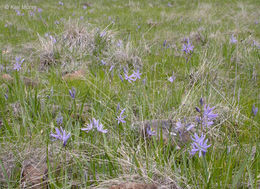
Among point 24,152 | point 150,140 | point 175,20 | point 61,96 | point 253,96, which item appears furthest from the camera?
point 175,20

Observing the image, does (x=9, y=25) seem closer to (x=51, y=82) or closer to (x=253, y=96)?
(x=51, y=82)

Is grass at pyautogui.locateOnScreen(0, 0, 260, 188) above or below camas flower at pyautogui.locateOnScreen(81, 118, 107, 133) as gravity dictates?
below

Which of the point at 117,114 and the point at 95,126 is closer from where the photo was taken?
the point at 95,126

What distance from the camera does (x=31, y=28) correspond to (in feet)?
17.4

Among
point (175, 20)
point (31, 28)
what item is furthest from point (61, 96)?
point (175, 20)

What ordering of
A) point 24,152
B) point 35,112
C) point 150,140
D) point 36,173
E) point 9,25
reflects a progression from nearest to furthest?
point 36,173 < point 24,152 < point 150,140 < point 35,112 < point 9,25

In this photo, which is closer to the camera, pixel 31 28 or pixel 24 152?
pixel 24 152

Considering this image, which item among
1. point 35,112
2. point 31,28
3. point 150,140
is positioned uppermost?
point 31,28

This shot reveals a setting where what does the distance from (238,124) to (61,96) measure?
1428 millimetres

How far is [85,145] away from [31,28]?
445cm

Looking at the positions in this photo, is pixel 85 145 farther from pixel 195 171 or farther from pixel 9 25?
pixel 9 25

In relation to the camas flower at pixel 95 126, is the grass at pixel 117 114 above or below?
below

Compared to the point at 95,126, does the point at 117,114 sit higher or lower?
lower

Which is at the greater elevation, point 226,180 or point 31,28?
point 31,28
